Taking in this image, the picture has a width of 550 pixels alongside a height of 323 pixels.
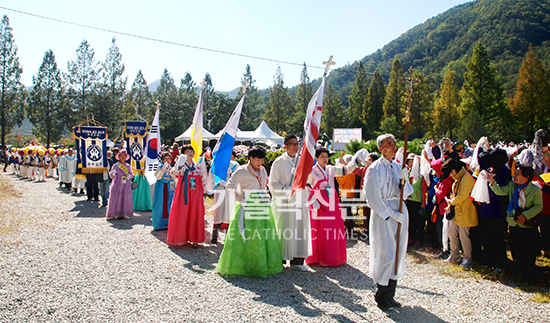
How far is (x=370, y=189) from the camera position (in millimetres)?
3977

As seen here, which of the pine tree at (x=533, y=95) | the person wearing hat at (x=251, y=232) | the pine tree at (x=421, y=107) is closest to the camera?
the person wearing hat at (x=251, y=232)

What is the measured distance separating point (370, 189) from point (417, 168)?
267 centimetres

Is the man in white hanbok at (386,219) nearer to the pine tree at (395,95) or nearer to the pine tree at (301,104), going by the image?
the pine tree at (395,95)

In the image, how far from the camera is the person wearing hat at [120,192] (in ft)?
30.7

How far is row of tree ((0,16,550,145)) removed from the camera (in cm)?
3812

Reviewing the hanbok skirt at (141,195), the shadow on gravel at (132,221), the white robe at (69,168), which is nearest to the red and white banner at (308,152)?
the shadow on gravel at (132,221)

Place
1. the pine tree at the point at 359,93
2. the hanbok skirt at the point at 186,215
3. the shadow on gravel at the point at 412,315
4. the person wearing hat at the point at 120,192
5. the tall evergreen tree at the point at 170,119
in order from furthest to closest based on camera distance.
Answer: the pine tree at the point at 359,93, the tall evergreen tree at the point at 170,119, the person wearing hat at the point at 120,192, the hanbok skirt at the point at 186,215, the shadow on gravel at the point at 412,315

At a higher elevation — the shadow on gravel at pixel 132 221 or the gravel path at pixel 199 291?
the shadow on gravel at pixel 132 221

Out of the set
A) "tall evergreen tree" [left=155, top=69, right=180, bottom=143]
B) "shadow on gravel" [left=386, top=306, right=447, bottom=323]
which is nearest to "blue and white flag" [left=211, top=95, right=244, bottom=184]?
"shadow on gravel" [left=386, top=306, right=447, bottom=323]

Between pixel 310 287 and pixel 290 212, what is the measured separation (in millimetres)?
1104

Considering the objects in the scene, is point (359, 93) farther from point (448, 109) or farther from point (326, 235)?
point (326, 235)

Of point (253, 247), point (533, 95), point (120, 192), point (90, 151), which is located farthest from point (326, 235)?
point (533, 95)

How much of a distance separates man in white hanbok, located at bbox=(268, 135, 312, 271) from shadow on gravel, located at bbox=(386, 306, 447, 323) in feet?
5.56

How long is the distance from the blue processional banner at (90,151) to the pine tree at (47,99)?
40508 millimetres
